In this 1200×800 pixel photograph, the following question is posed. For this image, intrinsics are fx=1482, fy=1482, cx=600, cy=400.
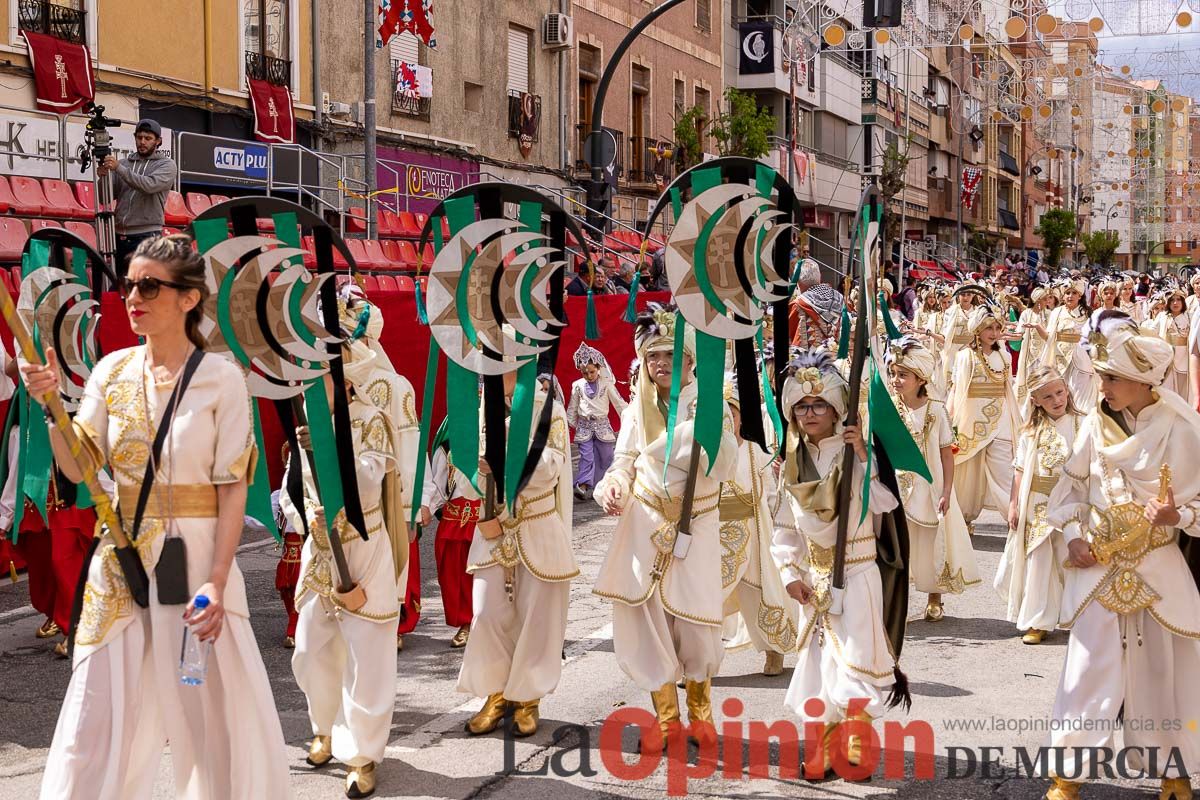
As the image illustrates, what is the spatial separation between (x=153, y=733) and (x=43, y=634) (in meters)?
3.93

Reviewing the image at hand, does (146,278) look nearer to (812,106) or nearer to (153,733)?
(153,733)

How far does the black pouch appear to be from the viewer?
167 inches

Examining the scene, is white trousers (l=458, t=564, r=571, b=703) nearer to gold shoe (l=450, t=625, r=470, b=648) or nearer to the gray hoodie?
gold shoe (l=450, t=625, r=470, b=648)

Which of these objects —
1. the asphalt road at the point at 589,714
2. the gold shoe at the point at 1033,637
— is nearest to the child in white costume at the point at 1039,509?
the gold shoe at the point at 1033,637

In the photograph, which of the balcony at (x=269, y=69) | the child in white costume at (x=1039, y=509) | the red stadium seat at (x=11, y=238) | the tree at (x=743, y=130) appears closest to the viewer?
the child in white costume at (x=1039, y=509)

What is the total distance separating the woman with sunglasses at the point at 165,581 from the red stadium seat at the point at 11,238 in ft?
27.4

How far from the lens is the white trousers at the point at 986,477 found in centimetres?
1115

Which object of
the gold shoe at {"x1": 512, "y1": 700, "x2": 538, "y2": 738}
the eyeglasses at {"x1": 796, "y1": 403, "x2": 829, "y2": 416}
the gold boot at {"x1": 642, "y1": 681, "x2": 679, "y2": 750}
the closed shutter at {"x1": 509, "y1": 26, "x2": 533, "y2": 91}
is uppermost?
the closed shutter at {"x1": 509, "y1": 26, "x2": 533, "y2": 91}

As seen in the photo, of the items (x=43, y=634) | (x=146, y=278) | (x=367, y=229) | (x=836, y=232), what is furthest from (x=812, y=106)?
(x=146, y=278)

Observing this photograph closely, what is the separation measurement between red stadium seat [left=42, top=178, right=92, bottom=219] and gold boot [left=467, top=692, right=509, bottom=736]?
9.18 meters

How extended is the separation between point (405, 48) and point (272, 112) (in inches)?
156

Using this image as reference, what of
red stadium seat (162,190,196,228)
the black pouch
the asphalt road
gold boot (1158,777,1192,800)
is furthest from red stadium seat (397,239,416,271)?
the black pouch

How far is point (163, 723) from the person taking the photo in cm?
440

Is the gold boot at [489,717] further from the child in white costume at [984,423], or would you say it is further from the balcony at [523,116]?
the balcony at [523,116]
